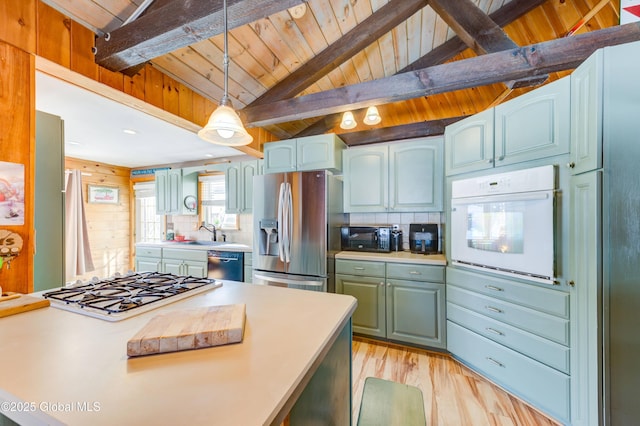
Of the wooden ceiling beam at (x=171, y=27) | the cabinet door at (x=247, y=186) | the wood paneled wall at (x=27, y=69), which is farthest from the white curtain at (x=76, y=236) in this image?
the cabinet door at (x=247, y=186)

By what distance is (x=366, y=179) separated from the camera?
2.86 meters

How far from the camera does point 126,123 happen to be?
2529mm

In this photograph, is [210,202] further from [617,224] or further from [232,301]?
[617,224]

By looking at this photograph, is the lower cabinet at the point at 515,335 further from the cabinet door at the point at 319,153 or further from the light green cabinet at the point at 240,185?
the light green cabinet at the point at 240,185

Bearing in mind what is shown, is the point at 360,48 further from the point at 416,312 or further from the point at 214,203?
the point at 214,203

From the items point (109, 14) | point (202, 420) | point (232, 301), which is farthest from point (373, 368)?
point (109, 14)

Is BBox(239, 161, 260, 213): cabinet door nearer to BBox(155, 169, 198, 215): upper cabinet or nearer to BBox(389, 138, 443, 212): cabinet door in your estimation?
BBox(155, 169, 198, 215): upper cabinet

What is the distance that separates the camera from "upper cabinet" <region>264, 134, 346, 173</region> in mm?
2827

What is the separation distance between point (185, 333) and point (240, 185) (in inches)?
121

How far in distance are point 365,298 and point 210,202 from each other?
2.89 meters

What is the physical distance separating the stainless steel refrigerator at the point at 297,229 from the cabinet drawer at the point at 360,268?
104 mm

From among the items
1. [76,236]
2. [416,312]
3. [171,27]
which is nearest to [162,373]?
[171,27]

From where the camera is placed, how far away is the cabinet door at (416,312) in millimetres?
2289

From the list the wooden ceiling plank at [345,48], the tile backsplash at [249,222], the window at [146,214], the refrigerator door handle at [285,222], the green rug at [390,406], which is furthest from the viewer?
the window at [146,214]
